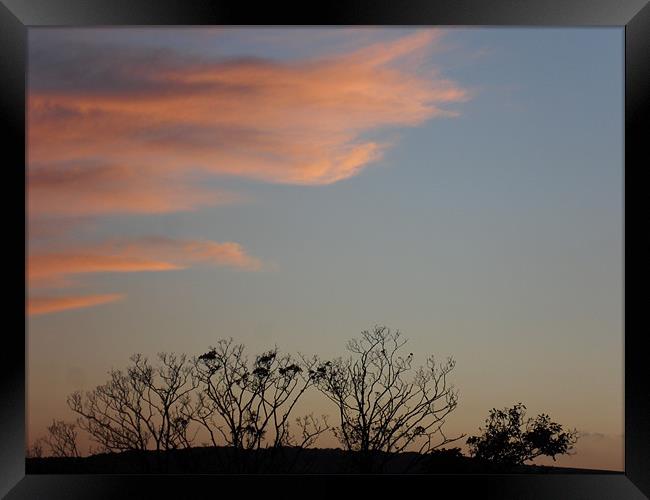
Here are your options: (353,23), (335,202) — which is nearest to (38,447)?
(335,202)

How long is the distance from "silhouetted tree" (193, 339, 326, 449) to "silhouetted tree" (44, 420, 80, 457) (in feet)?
2.11

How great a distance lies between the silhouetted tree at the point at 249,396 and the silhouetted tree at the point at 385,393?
150 mm

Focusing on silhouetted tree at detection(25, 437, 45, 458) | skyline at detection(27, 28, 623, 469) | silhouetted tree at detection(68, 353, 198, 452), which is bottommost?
silhouetted tree at detection(25, 437, 45, 458)

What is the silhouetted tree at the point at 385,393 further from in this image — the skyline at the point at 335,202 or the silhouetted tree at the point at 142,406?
the silhouetted tree at the point at 142,406

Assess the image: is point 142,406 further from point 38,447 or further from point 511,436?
point 511,436

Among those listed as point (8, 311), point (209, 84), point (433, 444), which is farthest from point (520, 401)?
point (8, 311)

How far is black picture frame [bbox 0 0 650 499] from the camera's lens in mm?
2215

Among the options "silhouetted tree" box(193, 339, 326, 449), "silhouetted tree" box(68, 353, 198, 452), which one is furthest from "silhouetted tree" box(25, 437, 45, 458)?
"silhouetted tree" box(193, 339, 326, 449)

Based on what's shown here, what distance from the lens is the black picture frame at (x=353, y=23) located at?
87.2 inches

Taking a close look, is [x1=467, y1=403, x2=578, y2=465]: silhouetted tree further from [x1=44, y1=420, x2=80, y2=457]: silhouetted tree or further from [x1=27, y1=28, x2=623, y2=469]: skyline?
[x1=44, y1=420, x2=80, y2=457]: silhouetted tree

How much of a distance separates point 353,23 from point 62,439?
9.69ft

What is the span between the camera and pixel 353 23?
2242 millimetres

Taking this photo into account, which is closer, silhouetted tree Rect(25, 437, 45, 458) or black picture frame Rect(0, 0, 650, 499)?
black picture frame Rect(0, 0, 650, 499)

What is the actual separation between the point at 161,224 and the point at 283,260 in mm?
674
